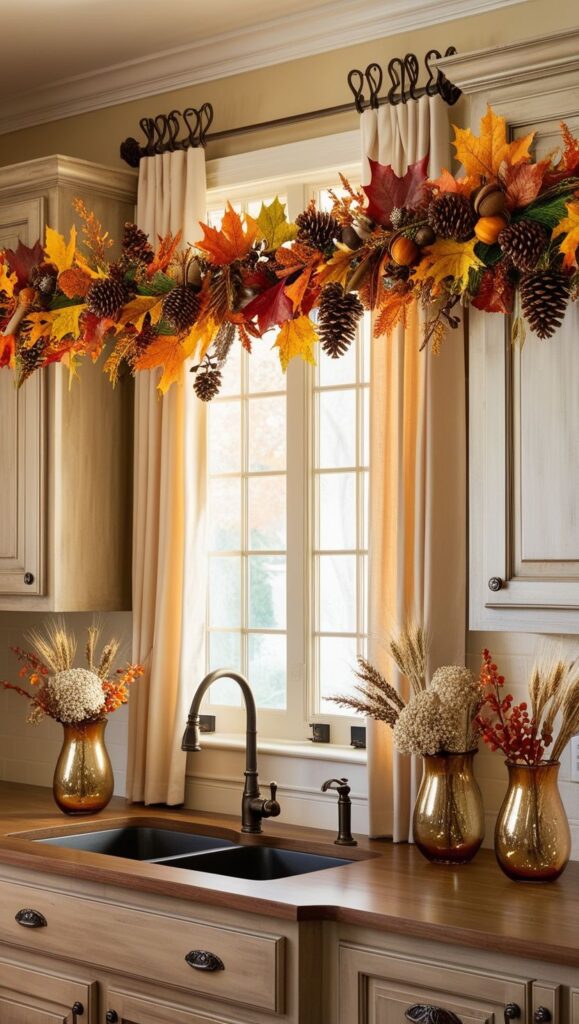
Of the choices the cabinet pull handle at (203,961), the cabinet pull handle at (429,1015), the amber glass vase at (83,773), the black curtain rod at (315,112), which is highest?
the black curtain rod at (315,112)

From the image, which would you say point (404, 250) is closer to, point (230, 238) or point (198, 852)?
point (230, 238)

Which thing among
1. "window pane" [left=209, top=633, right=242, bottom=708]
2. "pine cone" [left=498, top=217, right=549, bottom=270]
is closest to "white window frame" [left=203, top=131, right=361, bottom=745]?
"window pane" [left=209, top=633, right=242, bottom=708]

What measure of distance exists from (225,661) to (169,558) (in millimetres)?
354

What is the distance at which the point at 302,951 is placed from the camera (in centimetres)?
239

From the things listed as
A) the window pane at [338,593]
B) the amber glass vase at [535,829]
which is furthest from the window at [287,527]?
the amber glass vase at [535,829]

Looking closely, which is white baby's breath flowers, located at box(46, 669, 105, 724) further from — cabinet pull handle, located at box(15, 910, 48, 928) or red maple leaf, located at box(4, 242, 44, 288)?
red maple leaf, located at box(4, 242, 44, 288)

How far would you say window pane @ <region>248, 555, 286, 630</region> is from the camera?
3.52 m

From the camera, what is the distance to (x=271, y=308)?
2.70 metres

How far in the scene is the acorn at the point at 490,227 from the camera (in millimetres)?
2398

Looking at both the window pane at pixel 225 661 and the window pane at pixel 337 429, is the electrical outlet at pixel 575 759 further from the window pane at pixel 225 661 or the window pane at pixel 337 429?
the window pane at pixel 225 661

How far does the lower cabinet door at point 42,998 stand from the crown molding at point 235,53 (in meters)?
2.40

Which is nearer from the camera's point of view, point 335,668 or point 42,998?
point 42,998

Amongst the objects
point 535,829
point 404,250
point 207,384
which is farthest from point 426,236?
point 535,829

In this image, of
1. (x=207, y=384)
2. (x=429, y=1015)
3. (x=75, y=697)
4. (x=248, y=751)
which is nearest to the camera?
(x=429, y=1015)
